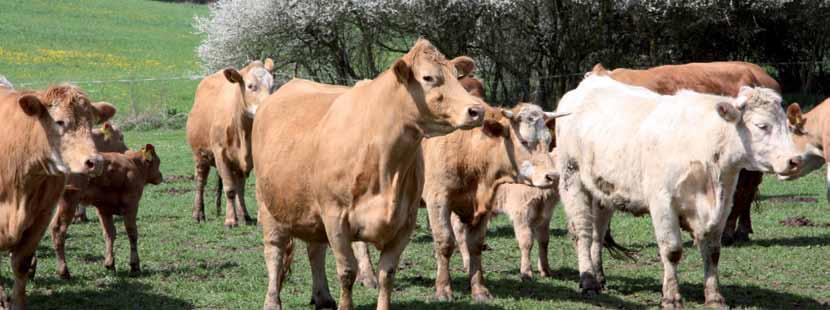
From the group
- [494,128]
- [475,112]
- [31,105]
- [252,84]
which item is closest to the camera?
[475,112]

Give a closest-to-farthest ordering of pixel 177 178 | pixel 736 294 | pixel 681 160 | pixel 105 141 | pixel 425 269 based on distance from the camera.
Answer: pixel 681 160
pixel 736 294
pixel 425 269
pixel 105 141
pixel 177 178

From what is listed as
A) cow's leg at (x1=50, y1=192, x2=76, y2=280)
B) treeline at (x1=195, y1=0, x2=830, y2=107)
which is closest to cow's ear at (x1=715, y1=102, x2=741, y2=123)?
cow's leg at (x1=50, y1=192, x2=76, y2=280)

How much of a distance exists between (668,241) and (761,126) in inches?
43.4

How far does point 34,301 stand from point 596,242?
4716 millimetres

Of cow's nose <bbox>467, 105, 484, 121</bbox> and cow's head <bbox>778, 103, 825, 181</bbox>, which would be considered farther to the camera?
cow's head <bbox>778, 103, 825, 181</bbox>

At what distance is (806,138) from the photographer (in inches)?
445

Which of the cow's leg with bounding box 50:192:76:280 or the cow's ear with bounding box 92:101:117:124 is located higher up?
the cow's ear with bounding box 92:101:117:124

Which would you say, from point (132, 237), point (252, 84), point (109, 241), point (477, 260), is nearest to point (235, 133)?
point (252, 84)

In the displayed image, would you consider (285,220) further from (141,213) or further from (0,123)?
(141,213)

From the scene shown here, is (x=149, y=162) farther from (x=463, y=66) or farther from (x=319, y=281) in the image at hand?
(x=463, y=66)

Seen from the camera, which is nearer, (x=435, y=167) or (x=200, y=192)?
(x=435, y=167)

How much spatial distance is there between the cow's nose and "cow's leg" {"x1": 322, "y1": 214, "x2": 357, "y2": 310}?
1148 millimetres

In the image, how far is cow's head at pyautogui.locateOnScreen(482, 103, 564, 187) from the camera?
338 inches

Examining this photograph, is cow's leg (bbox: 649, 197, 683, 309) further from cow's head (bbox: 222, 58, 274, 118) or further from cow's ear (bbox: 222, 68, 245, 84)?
cow's ear (bbox: 222, 68, 245, 84)
